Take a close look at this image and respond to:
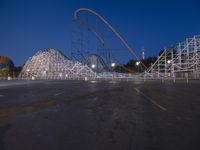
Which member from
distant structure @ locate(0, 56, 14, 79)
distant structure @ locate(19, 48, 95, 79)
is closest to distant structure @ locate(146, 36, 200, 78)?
distant structure @ locate(19, 48, 95, 79)

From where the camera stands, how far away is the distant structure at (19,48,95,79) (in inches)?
2630

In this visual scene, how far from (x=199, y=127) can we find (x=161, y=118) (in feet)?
4.71

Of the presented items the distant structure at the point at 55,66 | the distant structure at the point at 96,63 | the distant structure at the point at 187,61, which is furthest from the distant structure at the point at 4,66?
the distant structure at the point at 187,61

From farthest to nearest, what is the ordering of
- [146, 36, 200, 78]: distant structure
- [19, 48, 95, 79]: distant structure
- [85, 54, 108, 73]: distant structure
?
[85, 54, 108, 73]: distant structure < [19, 48, 95, 79]: distant structure < [146, 36, 200, 78]: distant structure

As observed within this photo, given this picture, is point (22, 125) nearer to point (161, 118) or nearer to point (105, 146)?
point (105, 146)

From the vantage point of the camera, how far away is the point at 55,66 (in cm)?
7156

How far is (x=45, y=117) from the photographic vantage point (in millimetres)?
7945

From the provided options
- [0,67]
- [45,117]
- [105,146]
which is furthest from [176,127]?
[0,67]

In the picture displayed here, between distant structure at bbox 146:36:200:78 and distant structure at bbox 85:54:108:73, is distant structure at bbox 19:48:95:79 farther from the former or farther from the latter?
distant structure at bbox 146:36:200:78

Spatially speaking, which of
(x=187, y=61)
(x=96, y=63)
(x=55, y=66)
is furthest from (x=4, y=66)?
(x=187, y=61)

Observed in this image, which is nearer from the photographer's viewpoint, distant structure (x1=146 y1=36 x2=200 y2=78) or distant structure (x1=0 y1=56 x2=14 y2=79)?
distant structure (x1=146 y1=36 x2=200 y2=78)

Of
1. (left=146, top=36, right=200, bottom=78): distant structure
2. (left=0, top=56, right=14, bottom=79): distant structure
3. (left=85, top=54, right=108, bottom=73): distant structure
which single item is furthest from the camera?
(left=0, top=56, right=14, bottom=79): distant structure

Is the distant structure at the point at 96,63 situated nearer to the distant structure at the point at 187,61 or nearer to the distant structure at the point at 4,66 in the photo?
the distant structure at the point at 187,61

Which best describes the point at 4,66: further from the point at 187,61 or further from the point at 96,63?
the point at 187,61
